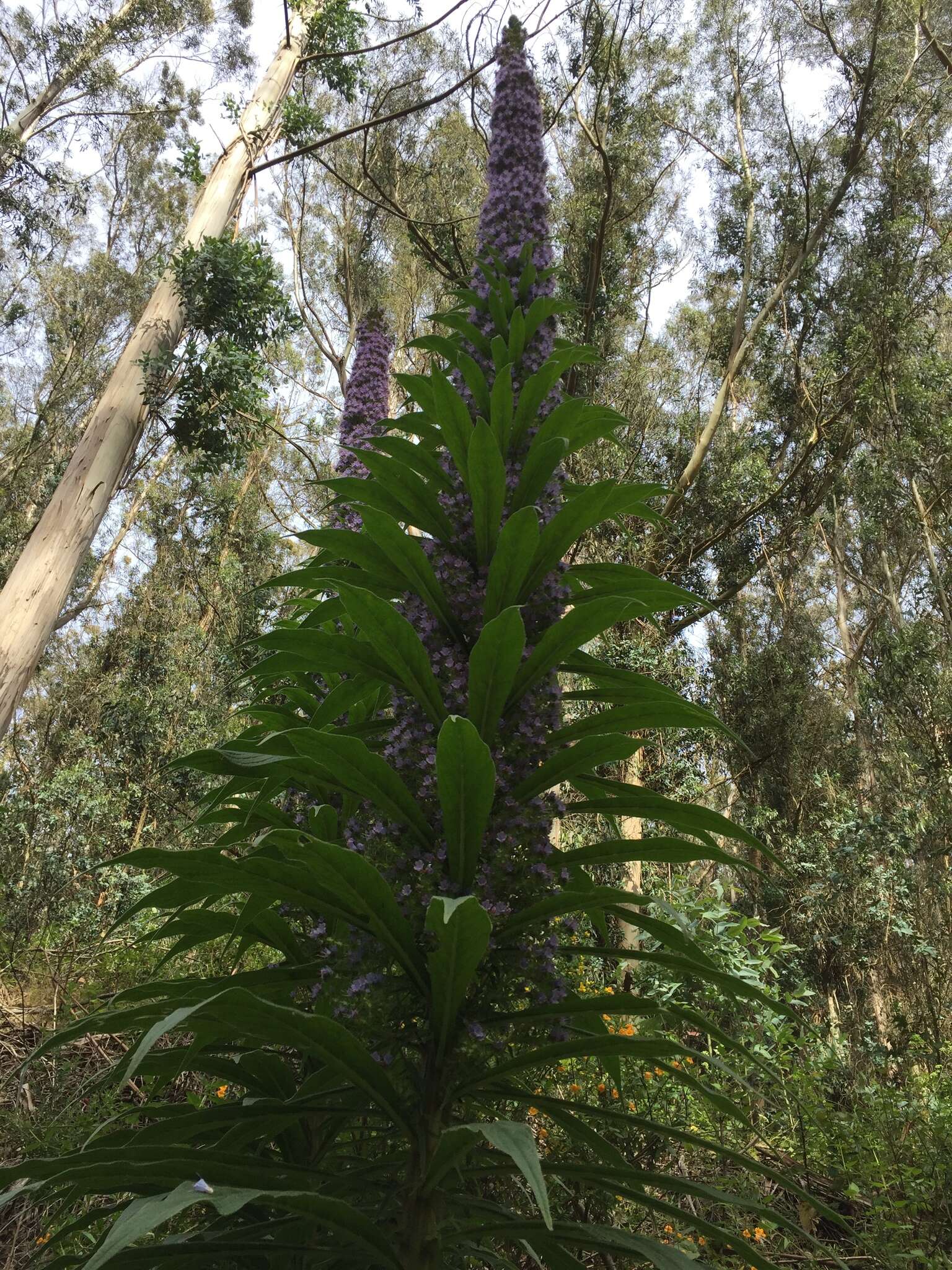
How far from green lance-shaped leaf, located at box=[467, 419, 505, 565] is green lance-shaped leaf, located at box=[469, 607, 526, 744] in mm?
267

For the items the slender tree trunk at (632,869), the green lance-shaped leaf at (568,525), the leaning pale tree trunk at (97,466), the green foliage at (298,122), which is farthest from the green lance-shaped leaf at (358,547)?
the green foliage at (298,122)

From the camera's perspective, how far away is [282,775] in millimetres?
1259

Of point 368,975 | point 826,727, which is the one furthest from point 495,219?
point 826,727

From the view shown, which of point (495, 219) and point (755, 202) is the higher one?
point (755, 202)

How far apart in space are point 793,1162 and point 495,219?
11.5ft

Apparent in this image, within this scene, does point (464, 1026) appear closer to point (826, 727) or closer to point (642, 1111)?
point (642, 1111)

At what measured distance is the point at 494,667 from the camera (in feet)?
4.04

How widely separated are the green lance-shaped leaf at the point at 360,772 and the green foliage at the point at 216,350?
563cm

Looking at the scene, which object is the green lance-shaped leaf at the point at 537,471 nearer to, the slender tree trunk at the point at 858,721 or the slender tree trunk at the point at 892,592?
the slender tree trunk at the point at 858,721

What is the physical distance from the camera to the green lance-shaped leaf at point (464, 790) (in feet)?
3.58

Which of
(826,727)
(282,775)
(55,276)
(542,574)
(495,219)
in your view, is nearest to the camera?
(282,775)

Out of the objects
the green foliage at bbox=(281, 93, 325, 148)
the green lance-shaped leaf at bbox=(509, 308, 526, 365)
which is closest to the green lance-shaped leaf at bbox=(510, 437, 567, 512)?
the green lance-shaped leaf at bbox=(509, 308, 526, 365)

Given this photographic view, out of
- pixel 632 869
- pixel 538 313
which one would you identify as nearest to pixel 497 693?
pixel 538 313

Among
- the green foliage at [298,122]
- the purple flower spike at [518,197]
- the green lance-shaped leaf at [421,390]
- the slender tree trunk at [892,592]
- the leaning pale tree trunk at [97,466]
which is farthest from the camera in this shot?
the slender tree trunk at [892,592]
